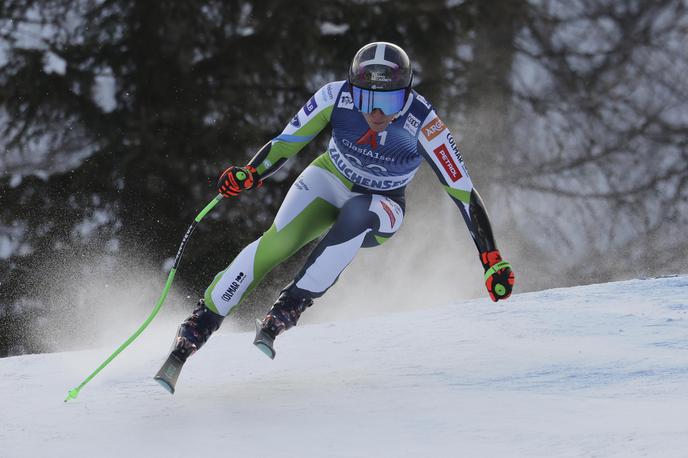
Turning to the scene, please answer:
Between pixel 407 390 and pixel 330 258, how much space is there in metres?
0.78

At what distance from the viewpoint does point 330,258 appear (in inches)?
190

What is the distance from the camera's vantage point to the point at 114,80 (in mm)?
11398

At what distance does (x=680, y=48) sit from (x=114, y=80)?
824 centimetres

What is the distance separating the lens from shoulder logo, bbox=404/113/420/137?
4957mm

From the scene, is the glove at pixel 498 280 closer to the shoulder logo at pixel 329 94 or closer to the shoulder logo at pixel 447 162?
the shoulder logo at pixel 447 162

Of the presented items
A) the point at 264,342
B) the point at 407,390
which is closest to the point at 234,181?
the point at 264,342

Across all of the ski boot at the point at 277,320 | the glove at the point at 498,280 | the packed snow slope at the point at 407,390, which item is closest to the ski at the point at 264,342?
the ski boot at the point at 277,320

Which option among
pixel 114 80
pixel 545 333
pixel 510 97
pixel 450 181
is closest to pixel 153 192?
pixel 114 80

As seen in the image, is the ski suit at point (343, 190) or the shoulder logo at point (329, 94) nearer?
the ski suit at point (343, 190)

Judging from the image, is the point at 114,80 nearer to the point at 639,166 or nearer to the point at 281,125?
the point at 281,125

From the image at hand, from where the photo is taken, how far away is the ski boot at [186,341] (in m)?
4.75

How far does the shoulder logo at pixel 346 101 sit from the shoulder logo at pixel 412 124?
31 centimetres

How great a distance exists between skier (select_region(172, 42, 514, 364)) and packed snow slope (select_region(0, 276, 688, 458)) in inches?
18.4

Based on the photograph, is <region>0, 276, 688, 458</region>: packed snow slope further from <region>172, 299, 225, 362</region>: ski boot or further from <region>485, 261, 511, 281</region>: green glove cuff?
<region>485, 261, 511, 281</region>: green glove cuff
